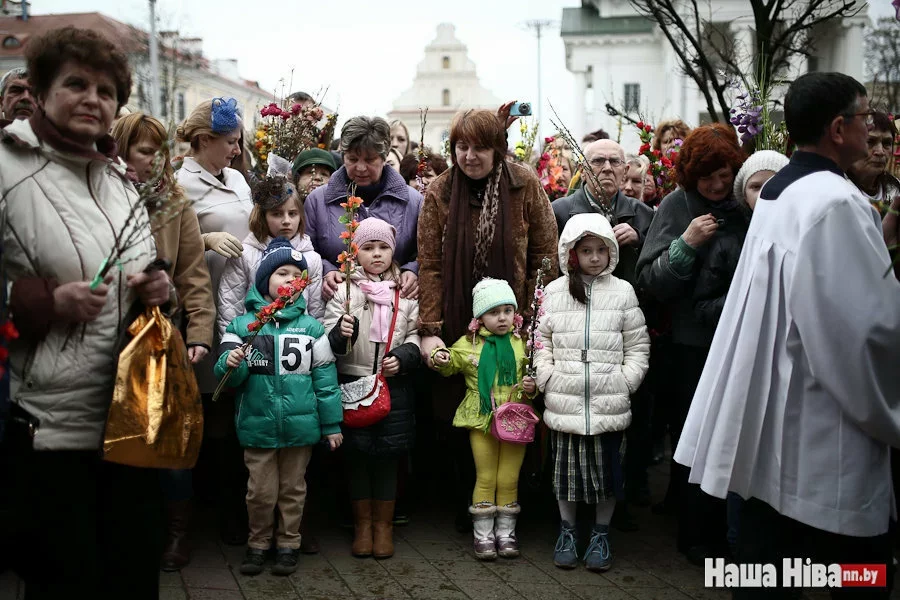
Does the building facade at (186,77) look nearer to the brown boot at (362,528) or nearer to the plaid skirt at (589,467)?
the brown boot at (362,528)

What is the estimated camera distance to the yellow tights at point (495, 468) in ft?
15.7

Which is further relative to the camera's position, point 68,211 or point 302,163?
point 302,163

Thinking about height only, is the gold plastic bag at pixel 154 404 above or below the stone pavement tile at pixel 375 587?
above

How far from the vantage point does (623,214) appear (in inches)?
211

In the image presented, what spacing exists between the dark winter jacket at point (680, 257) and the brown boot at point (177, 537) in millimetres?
2872

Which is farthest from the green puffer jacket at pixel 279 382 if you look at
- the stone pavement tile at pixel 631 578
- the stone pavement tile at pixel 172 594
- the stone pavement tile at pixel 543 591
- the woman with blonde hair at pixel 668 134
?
the woman with blonde hair at pixel 668 134

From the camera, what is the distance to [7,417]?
102 inches

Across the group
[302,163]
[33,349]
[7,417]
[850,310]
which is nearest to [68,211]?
[33,349]

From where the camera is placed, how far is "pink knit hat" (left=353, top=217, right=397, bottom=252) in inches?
192

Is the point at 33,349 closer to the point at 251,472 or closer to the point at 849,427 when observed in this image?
the point at 251,472

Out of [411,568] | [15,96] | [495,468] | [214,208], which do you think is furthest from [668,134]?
[15,96]

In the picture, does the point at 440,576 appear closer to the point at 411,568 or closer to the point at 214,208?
the point at 411,568

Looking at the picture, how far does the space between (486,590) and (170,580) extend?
163 cm

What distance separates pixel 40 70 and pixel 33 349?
35.9 inches
